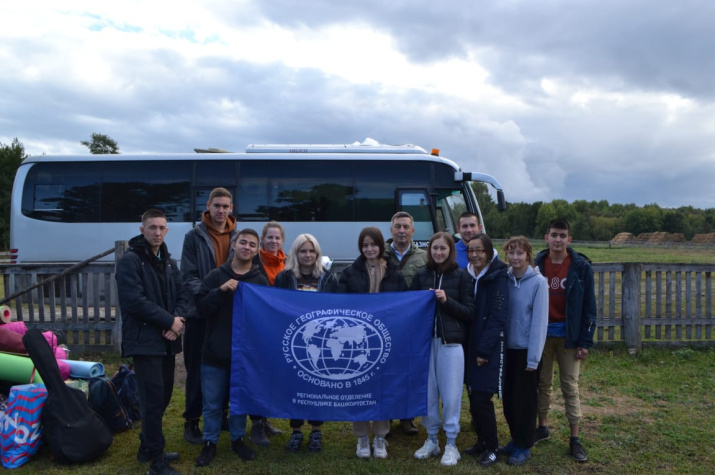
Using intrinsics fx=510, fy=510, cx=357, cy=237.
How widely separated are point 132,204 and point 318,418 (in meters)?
9.19

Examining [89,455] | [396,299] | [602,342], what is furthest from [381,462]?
[602,342]

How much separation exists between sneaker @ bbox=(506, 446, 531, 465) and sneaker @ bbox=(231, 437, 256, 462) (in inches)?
85.3

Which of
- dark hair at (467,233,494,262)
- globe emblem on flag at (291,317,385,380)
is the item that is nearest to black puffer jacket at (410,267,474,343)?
dark hair at (467,233,494,262)

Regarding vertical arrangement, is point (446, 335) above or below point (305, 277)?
below

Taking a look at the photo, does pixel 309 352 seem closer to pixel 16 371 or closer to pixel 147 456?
pixel 147 456

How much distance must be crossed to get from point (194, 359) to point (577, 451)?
3.46 meters

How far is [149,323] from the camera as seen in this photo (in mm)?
3992

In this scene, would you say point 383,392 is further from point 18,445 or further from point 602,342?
point 602,342

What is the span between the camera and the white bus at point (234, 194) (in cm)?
1165

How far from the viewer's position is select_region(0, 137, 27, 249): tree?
147 feet

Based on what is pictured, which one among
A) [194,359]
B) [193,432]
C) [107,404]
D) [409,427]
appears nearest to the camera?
[194,359]

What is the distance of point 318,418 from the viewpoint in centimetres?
428

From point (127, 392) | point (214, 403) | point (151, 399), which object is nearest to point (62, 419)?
point (151, 399)

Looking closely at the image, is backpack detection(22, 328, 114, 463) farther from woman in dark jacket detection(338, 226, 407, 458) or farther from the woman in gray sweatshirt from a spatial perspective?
the woman in gray sweatshirt
